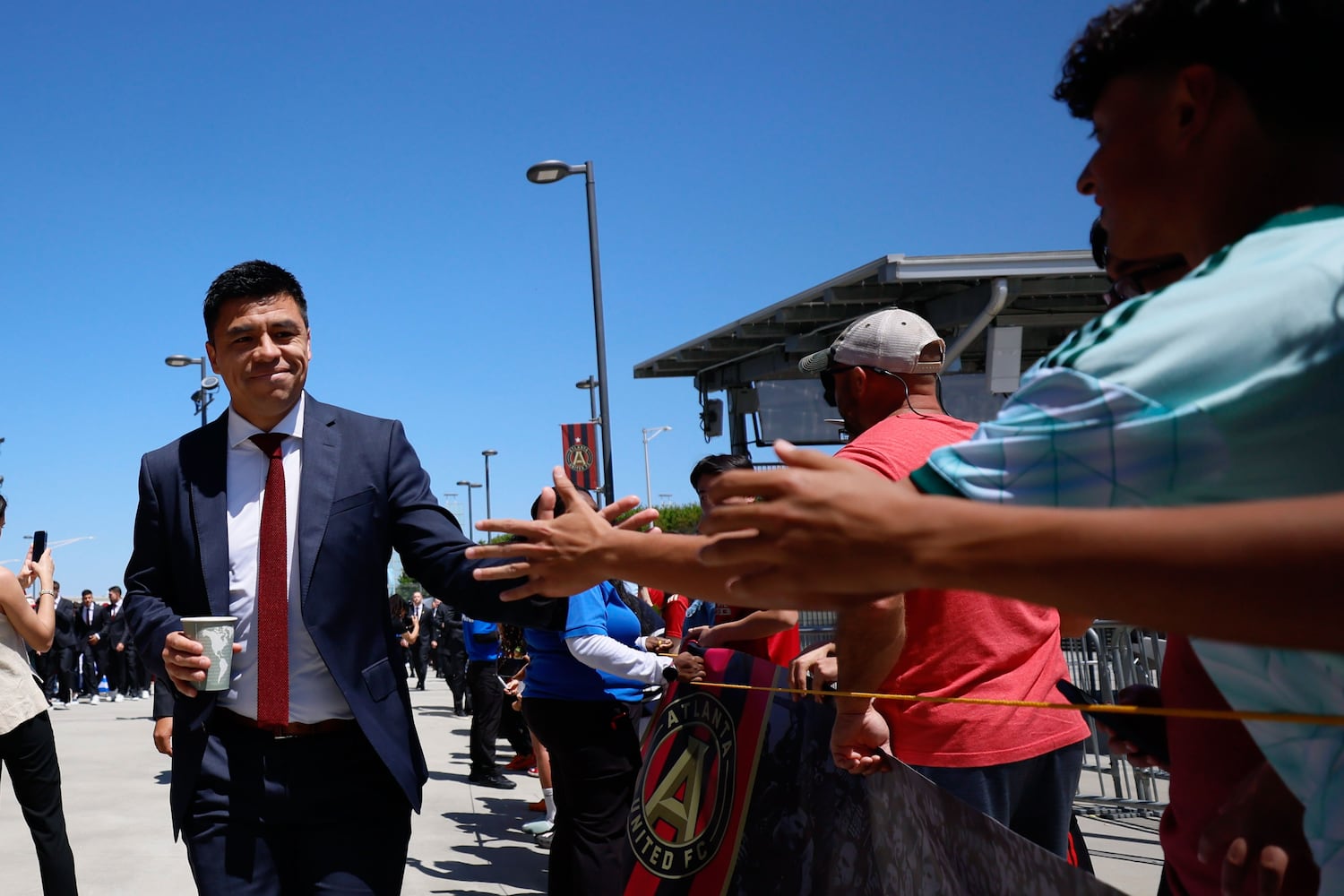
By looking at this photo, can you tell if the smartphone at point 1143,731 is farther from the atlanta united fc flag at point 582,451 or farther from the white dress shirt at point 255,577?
the atlanta united fc flag at point 582,451

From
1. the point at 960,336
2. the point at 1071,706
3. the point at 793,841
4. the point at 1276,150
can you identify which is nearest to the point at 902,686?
the point at 793,841

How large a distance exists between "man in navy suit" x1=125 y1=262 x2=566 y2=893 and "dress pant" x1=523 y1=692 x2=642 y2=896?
2067 mm

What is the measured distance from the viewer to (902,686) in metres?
2.84

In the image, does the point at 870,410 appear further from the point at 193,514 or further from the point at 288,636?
the point at 193,514

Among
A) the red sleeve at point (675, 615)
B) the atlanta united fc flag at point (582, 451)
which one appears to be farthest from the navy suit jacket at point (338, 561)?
the atlanta united fc flag at point (582, 451)

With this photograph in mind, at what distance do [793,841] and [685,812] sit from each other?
1.54ft

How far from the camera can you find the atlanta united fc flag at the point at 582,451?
1891cm

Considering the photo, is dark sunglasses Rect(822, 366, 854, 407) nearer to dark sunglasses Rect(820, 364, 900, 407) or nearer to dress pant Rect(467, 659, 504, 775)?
dark sunglasses Rect(820, 364, 900, 407)

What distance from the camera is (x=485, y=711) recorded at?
10.9m

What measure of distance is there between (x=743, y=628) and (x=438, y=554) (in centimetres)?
146

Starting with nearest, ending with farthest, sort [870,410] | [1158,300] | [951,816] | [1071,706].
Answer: [1158,300], [1071,706], [951,816], [870,410]

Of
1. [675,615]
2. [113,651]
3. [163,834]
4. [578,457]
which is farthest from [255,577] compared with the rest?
[113,651]

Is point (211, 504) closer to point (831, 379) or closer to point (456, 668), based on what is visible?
point (831, 379)

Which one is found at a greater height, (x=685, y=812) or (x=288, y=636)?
(x=288, y=636)
